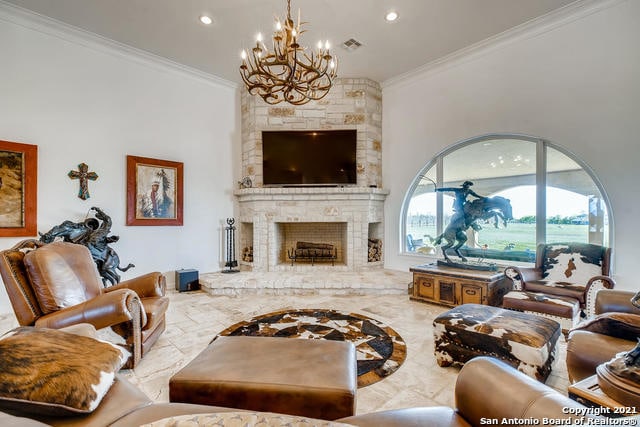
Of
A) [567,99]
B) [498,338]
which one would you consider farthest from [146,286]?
[567,99]

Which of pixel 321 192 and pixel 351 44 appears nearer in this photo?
pixel 351 44

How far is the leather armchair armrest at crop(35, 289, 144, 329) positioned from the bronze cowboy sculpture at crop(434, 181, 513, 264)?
12.3ft

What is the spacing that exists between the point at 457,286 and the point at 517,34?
11.7 ft

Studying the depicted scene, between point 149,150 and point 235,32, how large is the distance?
2238 mm

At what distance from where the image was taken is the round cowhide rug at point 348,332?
88.7 inches

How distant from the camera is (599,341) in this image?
A: 160 centimetres

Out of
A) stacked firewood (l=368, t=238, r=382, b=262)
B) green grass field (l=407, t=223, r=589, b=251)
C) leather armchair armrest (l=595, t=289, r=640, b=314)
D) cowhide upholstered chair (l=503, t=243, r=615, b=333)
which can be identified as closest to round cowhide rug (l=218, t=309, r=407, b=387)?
cowhide upholstered chair (l=503, t=243, r=615, b=333)

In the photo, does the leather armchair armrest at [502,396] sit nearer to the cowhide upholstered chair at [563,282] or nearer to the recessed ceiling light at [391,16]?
the cowhide upholstered chair at [563,282]

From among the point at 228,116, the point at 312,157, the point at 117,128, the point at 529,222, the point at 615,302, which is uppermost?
the point at 228,116

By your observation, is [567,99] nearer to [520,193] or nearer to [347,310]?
[520,193]

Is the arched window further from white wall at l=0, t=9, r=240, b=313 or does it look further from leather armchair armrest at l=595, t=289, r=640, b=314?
white wall at l=0, t=9, r=240, b=313

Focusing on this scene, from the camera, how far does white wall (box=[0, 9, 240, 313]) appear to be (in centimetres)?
349

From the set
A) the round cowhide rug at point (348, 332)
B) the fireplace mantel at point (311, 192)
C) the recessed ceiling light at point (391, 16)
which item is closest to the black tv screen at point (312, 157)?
the fireplace mantel at point (311, 192)

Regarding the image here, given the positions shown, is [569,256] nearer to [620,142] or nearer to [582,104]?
[620,142]
